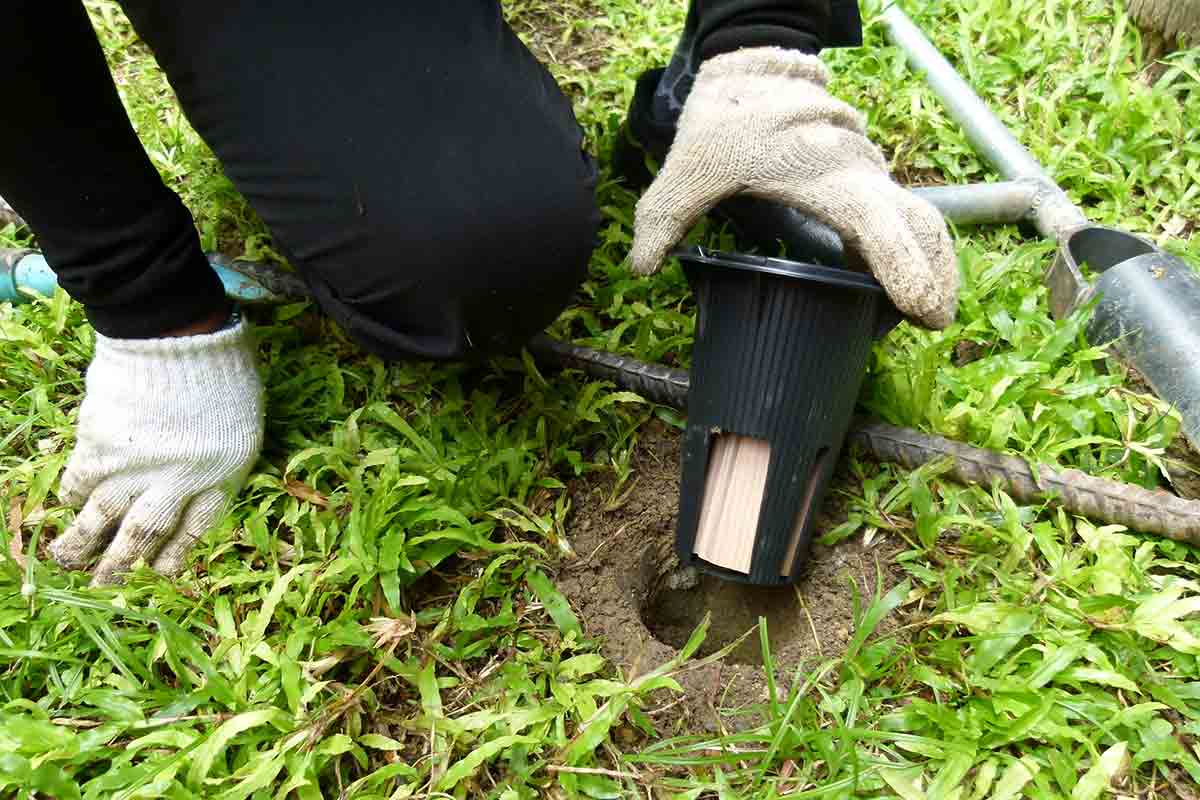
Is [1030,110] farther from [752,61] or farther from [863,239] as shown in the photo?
[863,239]

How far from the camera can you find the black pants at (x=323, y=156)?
1236 millimetres

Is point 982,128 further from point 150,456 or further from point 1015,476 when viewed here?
point 150,456

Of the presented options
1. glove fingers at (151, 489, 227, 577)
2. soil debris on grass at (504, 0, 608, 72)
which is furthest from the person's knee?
soil debris on grass at (504, 0, 608, 72)

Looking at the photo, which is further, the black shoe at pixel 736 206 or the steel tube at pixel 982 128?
the steel tube at pixel 982 128

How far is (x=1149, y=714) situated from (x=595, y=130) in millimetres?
1682

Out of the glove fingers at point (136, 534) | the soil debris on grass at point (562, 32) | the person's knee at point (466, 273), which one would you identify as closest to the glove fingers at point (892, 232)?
the person's knee at point (466, 273)

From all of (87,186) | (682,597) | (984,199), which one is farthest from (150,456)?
(984,199)

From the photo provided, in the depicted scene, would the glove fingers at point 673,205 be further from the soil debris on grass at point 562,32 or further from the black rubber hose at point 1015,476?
the soil debris on grass at point 562,32

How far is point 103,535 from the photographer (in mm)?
1379

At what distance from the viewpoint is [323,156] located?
126 centimetres

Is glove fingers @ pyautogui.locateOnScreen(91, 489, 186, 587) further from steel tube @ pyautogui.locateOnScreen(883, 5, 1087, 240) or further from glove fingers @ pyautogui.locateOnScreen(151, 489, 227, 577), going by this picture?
steel tube @ pyautogui.locateOnScreen(883, 5, 1087, 240)

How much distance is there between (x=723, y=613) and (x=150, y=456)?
929 millimetres

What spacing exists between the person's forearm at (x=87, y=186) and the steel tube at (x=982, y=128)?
165 centimetres

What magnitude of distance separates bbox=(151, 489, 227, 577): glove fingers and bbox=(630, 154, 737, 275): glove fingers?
759mm
